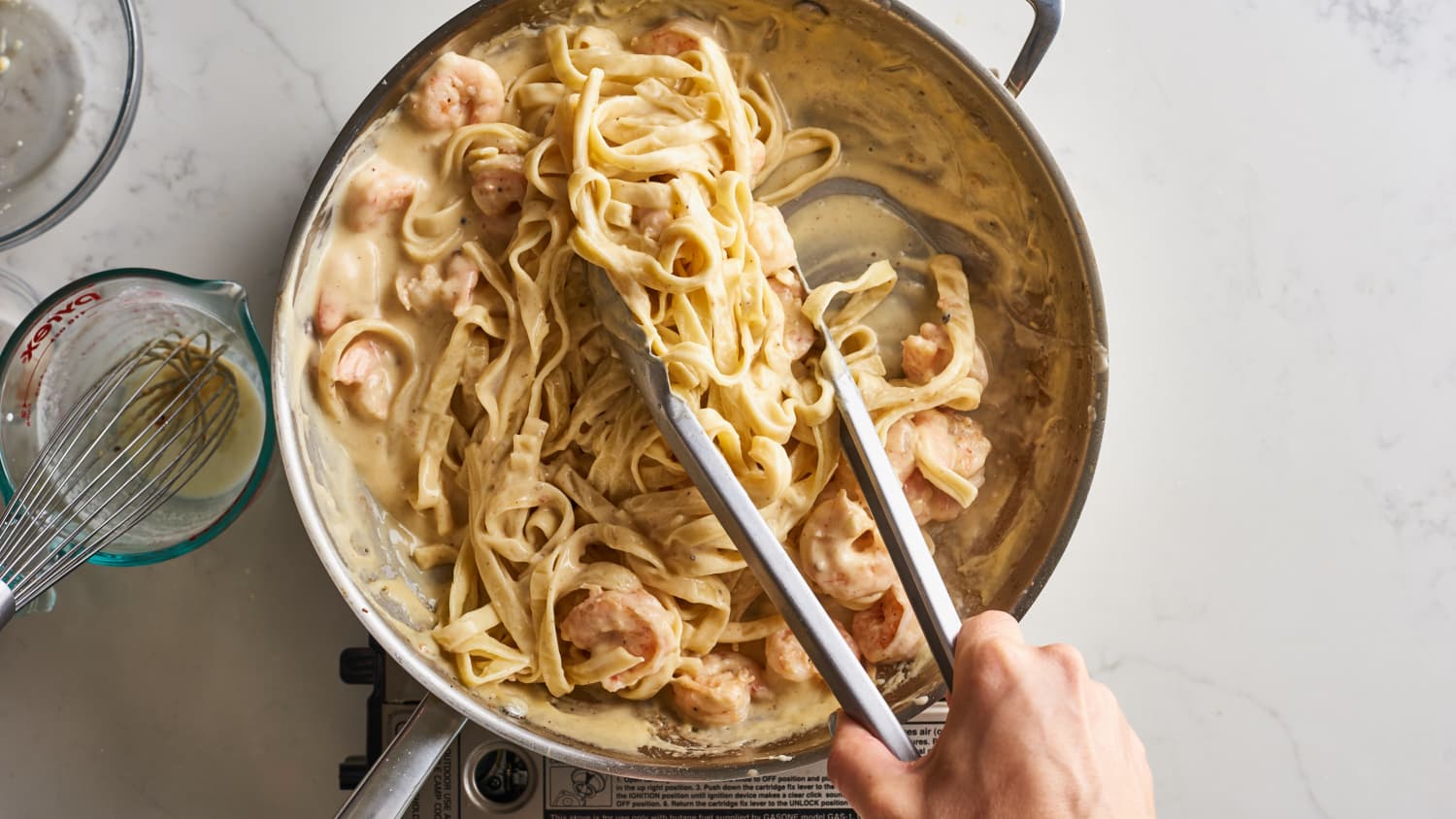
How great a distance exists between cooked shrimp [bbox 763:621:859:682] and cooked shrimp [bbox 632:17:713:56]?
1090 millimetres

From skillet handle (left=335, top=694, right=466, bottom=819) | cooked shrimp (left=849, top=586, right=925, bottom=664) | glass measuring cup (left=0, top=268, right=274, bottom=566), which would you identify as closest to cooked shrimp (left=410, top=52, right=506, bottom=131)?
glass measuring cup (left=0, top=268, right=274, bottom=566)

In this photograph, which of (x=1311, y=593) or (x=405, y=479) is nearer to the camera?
(x=405, y=479)

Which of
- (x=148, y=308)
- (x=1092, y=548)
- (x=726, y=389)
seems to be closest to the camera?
(x=726, y=389)

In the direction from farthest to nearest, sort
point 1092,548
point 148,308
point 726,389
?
1. point 1092,548
2. point 148,308
3. point 726,389

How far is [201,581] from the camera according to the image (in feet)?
7.05

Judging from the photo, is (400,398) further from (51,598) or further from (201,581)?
(51,598)

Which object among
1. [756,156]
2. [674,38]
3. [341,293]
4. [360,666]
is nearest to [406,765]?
[360,666]

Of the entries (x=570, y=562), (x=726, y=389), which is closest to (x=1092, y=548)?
(x=726, y=389)

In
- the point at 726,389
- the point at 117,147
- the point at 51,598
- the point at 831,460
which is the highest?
the point at 117,147

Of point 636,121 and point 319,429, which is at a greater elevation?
point 636,121

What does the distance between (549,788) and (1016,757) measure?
899 mm

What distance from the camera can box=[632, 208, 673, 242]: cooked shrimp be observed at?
74.2 inches

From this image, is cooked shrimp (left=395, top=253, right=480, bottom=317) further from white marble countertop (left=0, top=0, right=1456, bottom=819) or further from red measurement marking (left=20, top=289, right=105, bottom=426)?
red measurement marking (left=20, top=289, right=105, bottom=426)

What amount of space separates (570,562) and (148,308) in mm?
949
